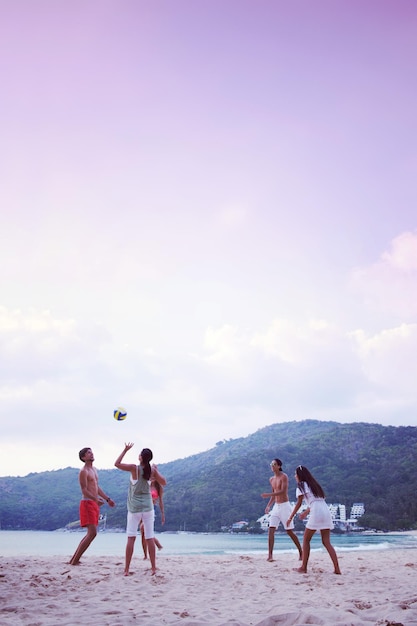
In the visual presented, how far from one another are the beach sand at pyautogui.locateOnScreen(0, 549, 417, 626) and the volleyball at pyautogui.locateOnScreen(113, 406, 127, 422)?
3.18 meters

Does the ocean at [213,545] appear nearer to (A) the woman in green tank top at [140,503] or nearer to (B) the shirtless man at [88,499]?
(B) the shirtless man at [88,499]

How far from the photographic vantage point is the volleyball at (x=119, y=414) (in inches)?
436

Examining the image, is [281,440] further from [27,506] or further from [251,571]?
[251,571]

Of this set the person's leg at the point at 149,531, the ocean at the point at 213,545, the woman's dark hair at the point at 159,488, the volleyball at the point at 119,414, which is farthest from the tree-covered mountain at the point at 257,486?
the person's leg at the point at 149,531

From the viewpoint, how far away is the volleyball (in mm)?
11070

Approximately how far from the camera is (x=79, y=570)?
785 cm

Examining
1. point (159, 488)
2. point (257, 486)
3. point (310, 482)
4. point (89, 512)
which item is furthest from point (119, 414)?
point (257, 486)

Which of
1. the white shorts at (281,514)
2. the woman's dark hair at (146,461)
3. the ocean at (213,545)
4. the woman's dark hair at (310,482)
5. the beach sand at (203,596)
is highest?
the woman's dark hair at (146,461)

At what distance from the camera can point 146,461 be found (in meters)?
7.59

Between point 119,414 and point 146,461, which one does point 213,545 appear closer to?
point 119,414

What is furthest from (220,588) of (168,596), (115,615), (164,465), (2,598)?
(164,465)

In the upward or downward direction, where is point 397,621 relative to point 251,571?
upward

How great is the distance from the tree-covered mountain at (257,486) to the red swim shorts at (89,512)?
6646 centimetres

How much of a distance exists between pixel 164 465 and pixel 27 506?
41.6 metres
